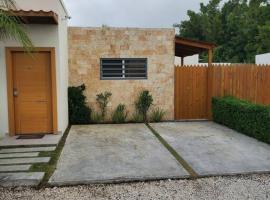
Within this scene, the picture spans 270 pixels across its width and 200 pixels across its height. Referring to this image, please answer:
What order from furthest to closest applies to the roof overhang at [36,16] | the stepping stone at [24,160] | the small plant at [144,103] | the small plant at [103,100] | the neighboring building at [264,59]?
the neighboring building at [264,59] < the small plant at [144,103] < the small plant at [103,100] < the roof overhang at [36,16] < the stepping stone at [24,160]

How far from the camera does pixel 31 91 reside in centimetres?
922

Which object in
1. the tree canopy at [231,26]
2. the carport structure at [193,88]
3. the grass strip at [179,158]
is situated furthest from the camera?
the tree canopy at [231,26]

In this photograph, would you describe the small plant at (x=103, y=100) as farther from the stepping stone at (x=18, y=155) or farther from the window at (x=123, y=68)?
the stepping stone at (x=18, y=155)

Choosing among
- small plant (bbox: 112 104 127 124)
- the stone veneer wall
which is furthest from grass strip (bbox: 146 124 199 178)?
the stone veneer wall

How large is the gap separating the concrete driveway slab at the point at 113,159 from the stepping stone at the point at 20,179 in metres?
0.26

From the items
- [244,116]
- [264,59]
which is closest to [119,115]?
[244,116]

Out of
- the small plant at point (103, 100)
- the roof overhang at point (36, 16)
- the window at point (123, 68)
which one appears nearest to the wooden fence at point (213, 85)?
the window at point (123, 68)

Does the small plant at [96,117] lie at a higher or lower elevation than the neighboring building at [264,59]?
lower

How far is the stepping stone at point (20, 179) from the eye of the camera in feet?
17.8

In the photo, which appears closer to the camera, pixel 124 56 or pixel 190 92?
pixel 124 56

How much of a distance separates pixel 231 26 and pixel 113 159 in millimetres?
35841

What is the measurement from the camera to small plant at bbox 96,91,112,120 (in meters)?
11.9

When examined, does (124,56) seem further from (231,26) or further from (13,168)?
(231,26)

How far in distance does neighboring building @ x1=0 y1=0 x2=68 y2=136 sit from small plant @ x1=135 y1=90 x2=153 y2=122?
349 cm
